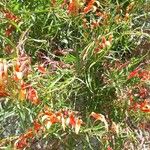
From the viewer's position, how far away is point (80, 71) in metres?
1.65

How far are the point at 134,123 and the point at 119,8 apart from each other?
0.48m

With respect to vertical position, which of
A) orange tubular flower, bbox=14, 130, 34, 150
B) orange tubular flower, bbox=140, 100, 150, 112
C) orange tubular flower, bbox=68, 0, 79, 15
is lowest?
orange tubular flower, bbox=14, 130, 34, 150

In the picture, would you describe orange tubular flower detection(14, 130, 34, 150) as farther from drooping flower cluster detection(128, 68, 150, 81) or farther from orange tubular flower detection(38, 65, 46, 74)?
drooping flower cluster detection(128, 68, 150, 81)

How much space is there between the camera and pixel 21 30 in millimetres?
1752

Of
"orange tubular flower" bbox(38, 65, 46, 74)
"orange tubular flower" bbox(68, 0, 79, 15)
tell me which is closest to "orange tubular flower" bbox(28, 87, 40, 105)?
"orange tubular flower" bbox(38, 65, 46, 74)

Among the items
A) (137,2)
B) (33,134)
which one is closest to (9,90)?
(33,134)

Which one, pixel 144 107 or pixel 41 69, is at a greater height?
pixel 41 69

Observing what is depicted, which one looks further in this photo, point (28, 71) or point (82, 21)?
point (82, 21)

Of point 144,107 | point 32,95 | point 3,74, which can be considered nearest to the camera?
point 3,74

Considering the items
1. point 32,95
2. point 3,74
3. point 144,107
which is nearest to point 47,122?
point 32,95

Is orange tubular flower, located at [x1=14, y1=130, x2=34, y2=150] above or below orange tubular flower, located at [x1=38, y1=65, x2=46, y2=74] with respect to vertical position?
below

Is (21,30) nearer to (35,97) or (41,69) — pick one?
(41,69)

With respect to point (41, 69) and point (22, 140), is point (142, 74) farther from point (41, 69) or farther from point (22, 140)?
point (22, 140)

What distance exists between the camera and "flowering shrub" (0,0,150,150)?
61.7 inches
